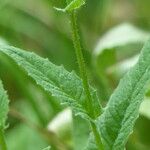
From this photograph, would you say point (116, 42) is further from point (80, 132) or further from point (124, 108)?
point (124, 108)

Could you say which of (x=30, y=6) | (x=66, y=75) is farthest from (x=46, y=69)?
(x=30, y=6)

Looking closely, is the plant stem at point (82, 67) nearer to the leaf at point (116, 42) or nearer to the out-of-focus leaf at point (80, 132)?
the out-of-focus leaf at point (80, 132)

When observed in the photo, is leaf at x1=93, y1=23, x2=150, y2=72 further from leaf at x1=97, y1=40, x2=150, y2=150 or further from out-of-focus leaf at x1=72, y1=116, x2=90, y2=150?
leaf at x1=97, y1=40, x2=150, y2=150

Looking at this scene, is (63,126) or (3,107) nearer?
(3,107)

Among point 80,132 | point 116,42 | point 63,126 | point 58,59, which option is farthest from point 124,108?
point 58,59

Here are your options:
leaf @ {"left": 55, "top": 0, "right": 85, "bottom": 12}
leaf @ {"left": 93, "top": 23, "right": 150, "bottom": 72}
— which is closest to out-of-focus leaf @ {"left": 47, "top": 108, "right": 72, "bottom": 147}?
leaf @ {"left": 93, "top": 23, "right": 150, "bottom": 72}

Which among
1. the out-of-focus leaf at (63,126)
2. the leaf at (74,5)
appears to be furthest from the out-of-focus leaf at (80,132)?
the leaf at (74,5)
